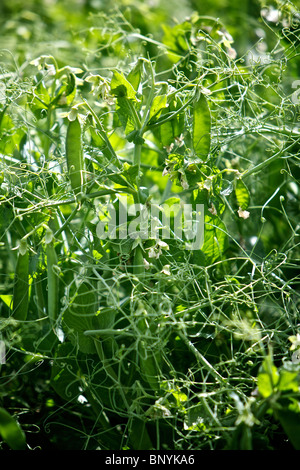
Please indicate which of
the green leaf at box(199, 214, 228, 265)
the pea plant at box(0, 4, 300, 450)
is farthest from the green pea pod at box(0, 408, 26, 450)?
the green leaf at box(199, 214, 228, 265)

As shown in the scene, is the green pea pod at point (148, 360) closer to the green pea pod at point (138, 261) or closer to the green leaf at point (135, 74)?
the green pea pod at point (138, 261)

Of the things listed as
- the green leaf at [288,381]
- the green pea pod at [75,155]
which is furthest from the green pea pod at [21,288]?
the green leaf at [288,381]

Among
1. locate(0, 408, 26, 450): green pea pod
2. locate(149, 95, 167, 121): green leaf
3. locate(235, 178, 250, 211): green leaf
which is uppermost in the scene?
locate(149, 95, 167, 121): green leaf

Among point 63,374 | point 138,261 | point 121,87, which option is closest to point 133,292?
point 138,261

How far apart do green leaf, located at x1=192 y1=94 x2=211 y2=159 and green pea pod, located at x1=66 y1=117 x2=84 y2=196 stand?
0.53 ft

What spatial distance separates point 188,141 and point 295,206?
0.24m

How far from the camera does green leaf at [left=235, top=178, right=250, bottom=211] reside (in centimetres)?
70

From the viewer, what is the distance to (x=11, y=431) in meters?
0.54

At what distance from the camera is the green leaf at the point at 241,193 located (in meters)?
0.70

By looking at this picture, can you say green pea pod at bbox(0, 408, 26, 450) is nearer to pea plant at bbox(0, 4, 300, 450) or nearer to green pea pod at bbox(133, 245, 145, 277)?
pea plant at bbox(0, 4, 300, 450)

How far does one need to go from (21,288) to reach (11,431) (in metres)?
0.18

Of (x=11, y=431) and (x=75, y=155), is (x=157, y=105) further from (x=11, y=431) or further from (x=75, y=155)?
(x=11, y=431)
